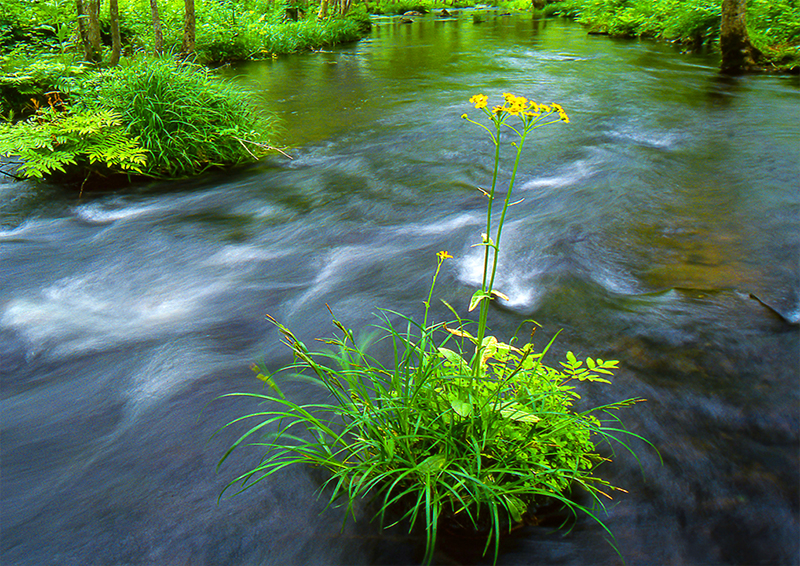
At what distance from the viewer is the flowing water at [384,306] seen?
2.13 m

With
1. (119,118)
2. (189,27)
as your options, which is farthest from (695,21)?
(119,118)

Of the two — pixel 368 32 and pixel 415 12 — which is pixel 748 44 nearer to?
pixel 368 32

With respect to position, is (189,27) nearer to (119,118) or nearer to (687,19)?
(119,118)

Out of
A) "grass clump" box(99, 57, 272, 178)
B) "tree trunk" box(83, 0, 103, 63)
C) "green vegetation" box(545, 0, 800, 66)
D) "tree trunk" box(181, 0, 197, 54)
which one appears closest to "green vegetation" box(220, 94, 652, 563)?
"grass clump" box(99, 57, 272, 178)

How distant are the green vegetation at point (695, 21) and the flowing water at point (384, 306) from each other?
4.77 meters

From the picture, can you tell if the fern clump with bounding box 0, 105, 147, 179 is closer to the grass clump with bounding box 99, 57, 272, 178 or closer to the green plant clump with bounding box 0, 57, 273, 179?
the green plant clump with bounding box 0, 57, 273, 179

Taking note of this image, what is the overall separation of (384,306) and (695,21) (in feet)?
46.4

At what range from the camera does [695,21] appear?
13.5 metres

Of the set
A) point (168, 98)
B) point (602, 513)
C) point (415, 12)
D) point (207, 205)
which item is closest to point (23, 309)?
point (207, 205)

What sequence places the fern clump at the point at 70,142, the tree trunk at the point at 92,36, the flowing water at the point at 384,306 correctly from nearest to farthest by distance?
the flowing water at the point at 384,306, the fern clump at the point at 70,142, the tree trunk at the point at 92,36

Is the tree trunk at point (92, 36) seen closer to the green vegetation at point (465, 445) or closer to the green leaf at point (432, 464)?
the green vegetation at point (465, 445)

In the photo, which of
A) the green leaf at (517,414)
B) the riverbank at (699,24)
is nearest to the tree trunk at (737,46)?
the riverbank at (699,24)

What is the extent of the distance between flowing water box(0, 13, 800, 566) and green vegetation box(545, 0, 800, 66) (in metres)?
4.77

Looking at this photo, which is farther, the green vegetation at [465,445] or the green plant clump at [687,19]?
the green plant clump at [687,19]
